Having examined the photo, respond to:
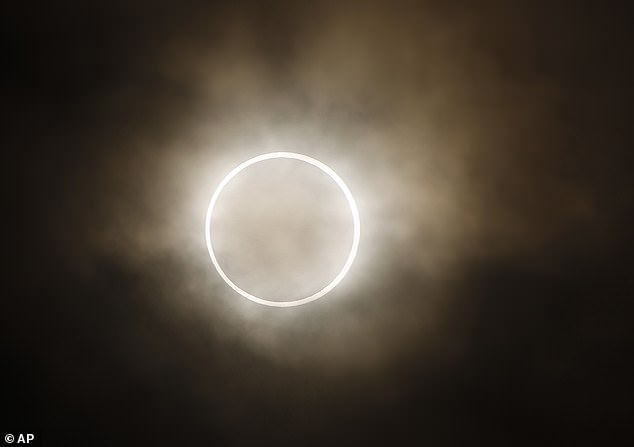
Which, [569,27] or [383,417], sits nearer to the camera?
[569,27]

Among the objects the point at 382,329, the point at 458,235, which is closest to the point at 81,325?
the point at 382,329

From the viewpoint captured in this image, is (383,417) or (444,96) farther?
A: (383,417)

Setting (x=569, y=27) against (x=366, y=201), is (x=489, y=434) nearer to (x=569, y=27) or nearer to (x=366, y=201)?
(x=366, y=201)

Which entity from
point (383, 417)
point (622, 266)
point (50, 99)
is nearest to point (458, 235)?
point (622, 266)

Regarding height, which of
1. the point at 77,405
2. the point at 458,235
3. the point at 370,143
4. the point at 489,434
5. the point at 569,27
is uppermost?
the point at 569,27

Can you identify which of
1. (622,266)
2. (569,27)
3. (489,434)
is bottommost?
(489,434)

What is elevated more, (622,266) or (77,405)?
(622,266)

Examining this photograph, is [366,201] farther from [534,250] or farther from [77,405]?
A: [77,405]

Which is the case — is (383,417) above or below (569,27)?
below

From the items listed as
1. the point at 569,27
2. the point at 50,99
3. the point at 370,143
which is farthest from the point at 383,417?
the point at 50,99
